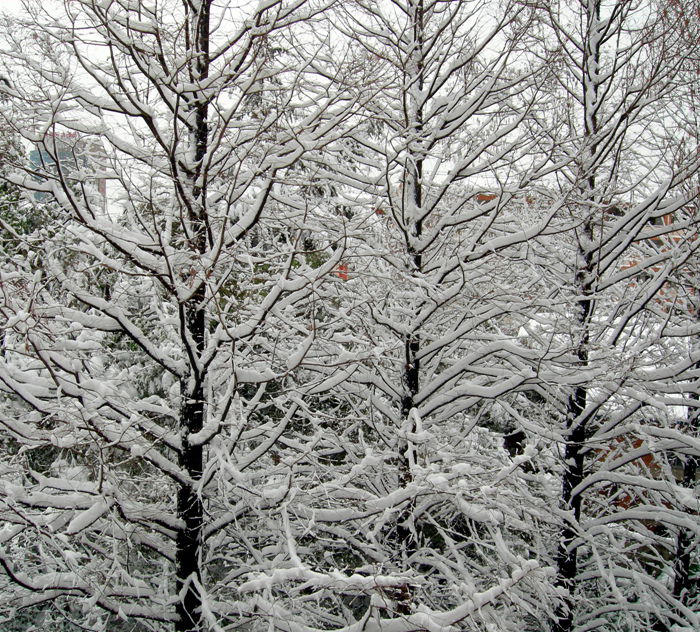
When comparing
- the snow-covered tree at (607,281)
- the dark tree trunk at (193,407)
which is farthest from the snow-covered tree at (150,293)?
the snow-covered tree at (607,281)

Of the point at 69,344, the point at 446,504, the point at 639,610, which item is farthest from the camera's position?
the point at 639,610

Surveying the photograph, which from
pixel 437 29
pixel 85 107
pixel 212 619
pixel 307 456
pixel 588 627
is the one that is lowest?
pixel 588 627

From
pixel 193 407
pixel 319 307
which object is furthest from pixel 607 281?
pixel 193 407

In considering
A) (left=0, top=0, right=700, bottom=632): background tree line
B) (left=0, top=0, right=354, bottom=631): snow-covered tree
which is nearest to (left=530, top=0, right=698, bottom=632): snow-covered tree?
(left=0, top=0, right=700, bottom=632): background tree line

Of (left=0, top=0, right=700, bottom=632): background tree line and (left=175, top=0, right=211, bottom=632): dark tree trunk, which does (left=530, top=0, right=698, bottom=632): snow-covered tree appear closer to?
(left=0, top=0, right=700, bottom=632): background tree line

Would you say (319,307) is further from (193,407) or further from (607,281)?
(607,281)

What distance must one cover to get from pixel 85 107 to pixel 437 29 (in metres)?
2.96

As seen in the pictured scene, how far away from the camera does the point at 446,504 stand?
201 inches

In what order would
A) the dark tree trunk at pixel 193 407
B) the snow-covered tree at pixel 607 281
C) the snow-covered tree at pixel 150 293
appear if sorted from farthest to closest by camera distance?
the snow-covered tree at pixel 607 281 < the dark tree trunk at pixel 193 407 < the snow-covered tree at pixel 150 293

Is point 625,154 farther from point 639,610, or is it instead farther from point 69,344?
point 69,344

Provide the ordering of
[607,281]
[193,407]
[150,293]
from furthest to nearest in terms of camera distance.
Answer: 1. [607,281]
2. [150,293]
3. [193,407]

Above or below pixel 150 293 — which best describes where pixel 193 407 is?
below

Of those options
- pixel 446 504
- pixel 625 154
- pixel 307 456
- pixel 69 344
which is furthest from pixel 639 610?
pixel 69 344

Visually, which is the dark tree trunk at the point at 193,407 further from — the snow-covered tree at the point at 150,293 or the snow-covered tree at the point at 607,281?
the snow-covered tree at the point at 607,281
